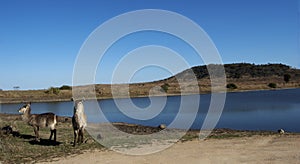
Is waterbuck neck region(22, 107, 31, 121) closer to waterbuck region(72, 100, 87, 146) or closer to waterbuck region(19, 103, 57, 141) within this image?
waterbuck region(19, 103, 57, 141)

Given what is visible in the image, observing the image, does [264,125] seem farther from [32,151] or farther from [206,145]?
[32,151]

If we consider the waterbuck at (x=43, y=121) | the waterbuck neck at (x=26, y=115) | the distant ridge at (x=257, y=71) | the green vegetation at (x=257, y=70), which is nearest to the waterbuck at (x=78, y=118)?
the waterbuck at (x=43, y=121)

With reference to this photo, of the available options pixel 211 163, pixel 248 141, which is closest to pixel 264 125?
pixel 248 141

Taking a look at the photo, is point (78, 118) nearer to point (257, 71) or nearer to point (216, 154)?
point (216, 154)

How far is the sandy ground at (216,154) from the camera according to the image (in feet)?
40.2

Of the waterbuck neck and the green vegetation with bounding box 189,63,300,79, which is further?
the green vegetation with bounding box 189,63,300,79

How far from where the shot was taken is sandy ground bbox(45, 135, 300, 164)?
12243mm

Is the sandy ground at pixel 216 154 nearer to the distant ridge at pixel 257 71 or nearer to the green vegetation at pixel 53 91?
the green vegetation at pixel 53 91

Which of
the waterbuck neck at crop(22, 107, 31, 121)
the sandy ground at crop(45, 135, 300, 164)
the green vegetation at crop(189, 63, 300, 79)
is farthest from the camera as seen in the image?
the green vegetation at crop(189, 63, 300, 79)

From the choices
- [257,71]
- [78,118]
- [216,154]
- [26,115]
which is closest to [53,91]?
[26,115]

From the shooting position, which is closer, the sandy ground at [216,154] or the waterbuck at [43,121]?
the sandy ground at [216,154]

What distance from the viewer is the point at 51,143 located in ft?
55.4

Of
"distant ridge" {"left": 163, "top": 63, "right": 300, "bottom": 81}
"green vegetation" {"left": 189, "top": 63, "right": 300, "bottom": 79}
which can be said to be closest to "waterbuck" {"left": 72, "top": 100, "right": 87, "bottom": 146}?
"distant ridge" {"left": 163, "top": 63, "right": 300, "bottom": 81}

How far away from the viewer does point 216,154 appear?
13133 millimetres
